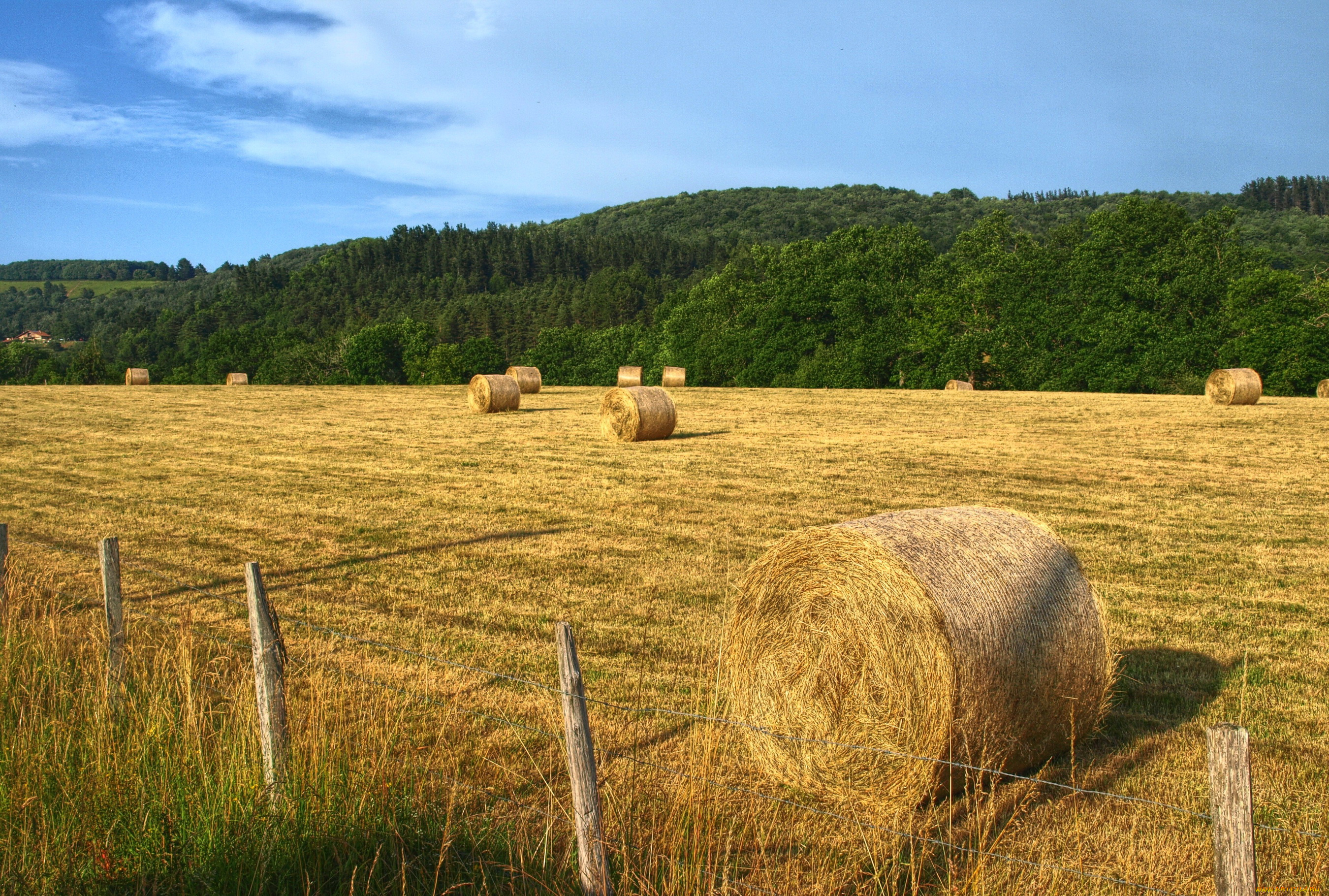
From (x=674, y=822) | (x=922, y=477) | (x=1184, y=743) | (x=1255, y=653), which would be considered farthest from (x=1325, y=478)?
(x=674, y=822)

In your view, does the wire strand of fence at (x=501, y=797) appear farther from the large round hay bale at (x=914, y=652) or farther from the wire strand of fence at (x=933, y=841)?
the large round hay bale at (x=914, y=652)

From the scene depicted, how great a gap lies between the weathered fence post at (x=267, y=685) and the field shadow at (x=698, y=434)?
20.0 meters

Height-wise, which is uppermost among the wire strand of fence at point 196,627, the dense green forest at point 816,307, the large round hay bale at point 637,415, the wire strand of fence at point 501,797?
the dense green forest at point 816,307

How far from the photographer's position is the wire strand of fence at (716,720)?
4691mm

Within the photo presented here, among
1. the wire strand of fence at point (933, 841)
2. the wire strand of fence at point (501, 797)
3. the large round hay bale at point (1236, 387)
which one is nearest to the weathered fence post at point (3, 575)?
the wire strand of fence at point (501, 797)

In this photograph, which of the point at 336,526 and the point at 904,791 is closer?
the point at 904,791

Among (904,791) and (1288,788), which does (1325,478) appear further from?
(904,791)

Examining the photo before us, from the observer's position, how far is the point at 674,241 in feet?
497

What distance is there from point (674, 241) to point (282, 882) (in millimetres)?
150790

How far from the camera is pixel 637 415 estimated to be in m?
24.3

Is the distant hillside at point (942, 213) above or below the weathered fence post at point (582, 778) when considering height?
above

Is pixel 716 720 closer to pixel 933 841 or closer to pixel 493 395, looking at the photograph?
pixel 933 841

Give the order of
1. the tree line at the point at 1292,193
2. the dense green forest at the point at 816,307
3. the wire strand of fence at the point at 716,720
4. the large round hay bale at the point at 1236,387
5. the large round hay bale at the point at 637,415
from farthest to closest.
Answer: the tree line at the point at 1292,193 → the dense green forest at the point at 816,307 → the large round hay bale at the point at 1236,387 → the large round hay bale at the point at 637,415 → the wire strand of fence at the point at 716,720

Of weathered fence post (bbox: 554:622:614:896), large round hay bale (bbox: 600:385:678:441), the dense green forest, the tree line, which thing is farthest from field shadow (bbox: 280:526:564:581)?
the tree line
